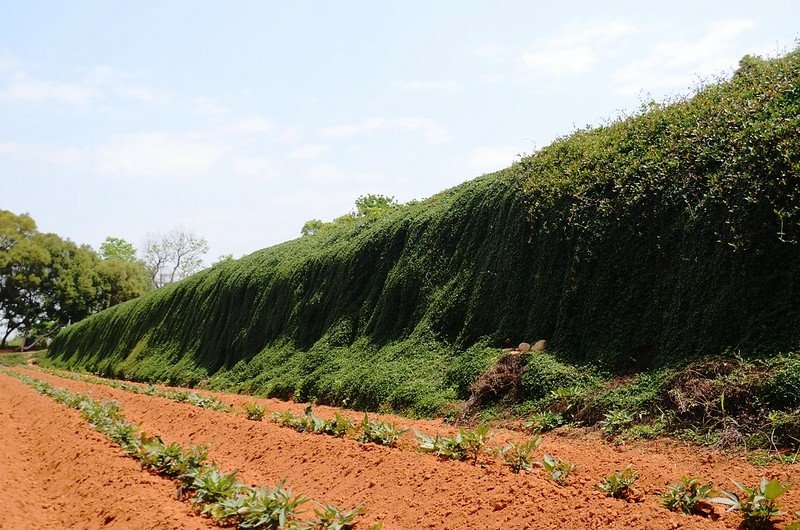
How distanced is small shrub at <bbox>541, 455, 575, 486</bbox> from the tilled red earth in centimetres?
6

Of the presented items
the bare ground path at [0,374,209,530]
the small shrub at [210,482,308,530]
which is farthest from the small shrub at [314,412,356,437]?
the small shrub at [210,482,308,530]

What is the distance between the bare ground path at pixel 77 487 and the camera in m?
4.80

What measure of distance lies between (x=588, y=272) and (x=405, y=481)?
496 cm

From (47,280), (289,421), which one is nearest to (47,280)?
(47,280)

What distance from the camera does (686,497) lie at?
406 cm

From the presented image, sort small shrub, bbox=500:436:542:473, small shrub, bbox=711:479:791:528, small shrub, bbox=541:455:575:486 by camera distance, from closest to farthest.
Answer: small shrub, bbox=711:479:791:528
small shrub, bbox=541:455:575:486
small shrub, bbox=500:436:542:473

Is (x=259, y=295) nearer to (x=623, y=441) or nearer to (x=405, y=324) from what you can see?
(x=405, y=324)

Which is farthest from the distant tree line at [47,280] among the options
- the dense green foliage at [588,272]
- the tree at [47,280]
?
the dense green foliage at [588,272]

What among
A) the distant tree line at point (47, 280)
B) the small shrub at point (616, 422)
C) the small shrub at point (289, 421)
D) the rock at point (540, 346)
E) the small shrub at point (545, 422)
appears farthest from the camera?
the distant tree line at point (47, 280)

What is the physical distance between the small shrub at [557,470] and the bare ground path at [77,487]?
2.59m

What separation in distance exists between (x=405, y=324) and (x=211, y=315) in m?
11.6

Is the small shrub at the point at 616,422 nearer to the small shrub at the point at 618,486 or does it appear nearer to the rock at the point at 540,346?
the rock at the point at 540,346

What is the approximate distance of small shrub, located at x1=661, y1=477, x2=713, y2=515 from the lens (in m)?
4.02

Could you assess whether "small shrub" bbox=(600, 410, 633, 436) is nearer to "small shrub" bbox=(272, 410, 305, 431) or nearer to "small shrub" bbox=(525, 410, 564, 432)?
"small shrub" bbox=(525, 410, 564, 432)
